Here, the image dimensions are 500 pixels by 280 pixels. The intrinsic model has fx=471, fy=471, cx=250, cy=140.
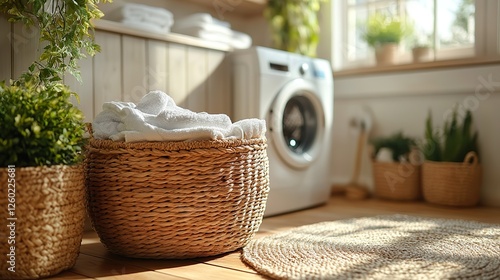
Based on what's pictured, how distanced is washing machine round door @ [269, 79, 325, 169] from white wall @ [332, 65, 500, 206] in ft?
1.85

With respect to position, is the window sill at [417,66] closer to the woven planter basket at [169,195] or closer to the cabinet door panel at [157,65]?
the cabinet door panel at [157,65]

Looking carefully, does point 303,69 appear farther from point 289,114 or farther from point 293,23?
point 293,23

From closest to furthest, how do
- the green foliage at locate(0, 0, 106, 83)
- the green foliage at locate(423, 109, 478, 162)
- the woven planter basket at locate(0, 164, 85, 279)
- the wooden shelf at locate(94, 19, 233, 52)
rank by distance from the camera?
the woven planter basket at locate(0, 164, 85, 279) < the green foliage at locate(0, 0, 106, 83) < the wooden shelf at locate(94, 19, 233, 52) < the green foliage at locate(423, 109, 478, 162)

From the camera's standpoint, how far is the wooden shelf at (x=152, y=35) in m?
1.62

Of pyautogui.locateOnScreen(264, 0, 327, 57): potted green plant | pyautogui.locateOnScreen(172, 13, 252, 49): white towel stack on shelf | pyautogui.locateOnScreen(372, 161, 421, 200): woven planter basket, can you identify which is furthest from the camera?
pyautogui.locateOnScreen(264, 0, 327, 57): potted green plant

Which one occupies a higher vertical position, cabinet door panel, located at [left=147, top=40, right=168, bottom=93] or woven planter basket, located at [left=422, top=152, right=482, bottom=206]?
cabinet door panel, located at [left=147, top=40, right=168, bottom=93]

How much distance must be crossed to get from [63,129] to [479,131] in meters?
2.00

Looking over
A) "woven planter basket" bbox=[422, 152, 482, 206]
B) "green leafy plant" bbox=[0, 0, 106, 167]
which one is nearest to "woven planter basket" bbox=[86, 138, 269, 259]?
"green leafy plant" bbox=[0, 0, 106, 167]

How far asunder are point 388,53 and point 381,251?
1582 millimetres

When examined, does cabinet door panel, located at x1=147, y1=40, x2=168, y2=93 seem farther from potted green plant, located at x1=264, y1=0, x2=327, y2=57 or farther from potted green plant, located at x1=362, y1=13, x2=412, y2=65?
potted green plant, located at x1=362, y1=13, x2=412, y2=65

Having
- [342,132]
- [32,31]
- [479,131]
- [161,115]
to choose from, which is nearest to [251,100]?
[161,115]

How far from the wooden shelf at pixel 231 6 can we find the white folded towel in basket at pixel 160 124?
1260 mm

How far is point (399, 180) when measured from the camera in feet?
7.94

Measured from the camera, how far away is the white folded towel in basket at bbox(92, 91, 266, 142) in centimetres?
123
